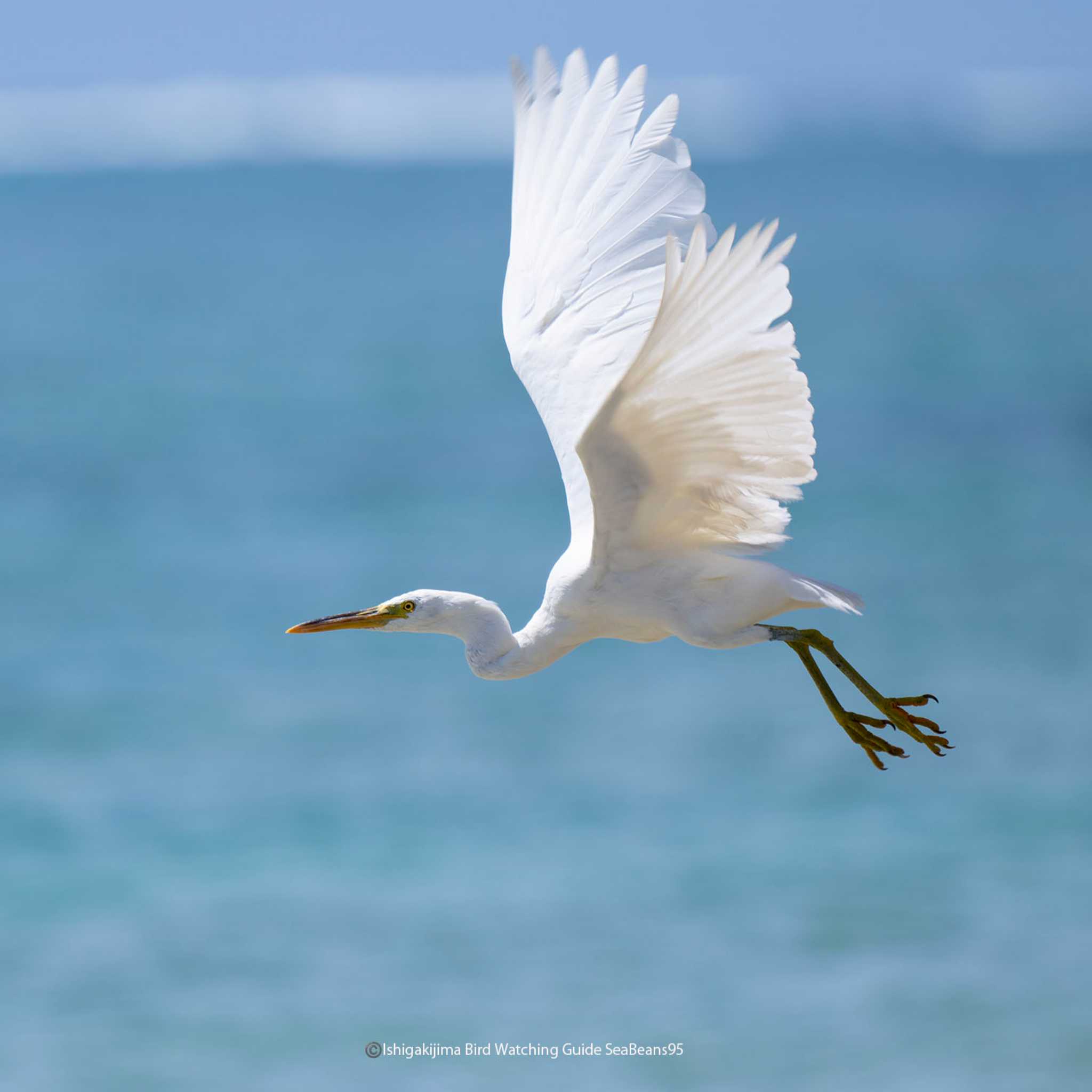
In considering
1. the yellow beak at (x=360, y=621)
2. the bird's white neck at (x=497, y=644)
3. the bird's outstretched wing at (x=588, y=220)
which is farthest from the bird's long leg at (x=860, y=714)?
the yellow beak at (x=360, y=621)

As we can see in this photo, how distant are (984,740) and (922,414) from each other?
281 inches

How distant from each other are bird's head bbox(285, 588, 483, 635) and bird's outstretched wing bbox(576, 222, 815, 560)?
0.59 m

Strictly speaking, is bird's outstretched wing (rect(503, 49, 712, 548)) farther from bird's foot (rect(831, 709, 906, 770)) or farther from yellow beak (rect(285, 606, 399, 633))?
bird's foot (rect(831, 709, 906, 770))

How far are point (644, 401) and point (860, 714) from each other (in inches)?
52.3

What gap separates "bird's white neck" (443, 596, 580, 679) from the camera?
505cm

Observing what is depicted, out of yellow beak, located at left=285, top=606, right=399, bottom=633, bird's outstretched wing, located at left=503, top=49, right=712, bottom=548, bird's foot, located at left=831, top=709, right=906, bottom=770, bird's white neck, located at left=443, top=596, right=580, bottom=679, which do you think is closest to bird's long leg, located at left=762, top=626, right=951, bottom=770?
bird's foot, located at left=831, top=709, right=906, bottom=770

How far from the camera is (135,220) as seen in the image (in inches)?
1446

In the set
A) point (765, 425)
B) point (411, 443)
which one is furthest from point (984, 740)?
point (765, 425)

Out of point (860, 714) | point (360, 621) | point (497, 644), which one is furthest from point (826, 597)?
point (360, 621)

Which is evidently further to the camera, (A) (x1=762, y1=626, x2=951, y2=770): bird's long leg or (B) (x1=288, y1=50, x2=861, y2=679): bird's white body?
(A) (x1=762, y1=626, x2=951, y2=770): bird's long leg

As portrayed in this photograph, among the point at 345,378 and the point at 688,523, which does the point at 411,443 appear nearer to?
the point at 345,378

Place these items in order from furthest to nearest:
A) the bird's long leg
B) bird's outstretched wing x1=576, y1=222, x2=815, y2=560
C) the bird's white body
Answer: the bird's long leg < the bird's white body < bird's outstretched wing x1=576, y1=222, x2=815, y2=560

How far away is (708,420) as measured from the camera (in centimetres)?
432

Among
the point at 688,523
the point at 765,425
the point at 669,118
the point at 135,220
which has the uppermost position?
the point at 669,118
